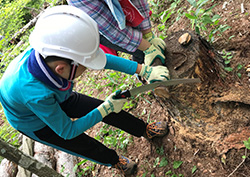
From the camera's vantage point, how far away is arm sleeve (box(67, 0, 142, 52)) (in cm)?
184

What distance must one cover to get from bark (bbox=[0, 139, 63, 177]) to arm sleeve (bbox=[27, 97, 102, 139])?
29 centimetres

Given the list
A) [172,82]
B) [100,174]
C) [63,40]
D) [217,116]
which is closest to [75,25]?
[63,40]

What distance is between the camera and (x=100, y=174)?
114 inches

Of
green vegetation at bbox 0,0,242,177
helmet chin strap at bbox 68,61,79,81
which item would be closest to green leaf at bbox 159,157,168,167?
green vegetation at bbox 0,0,242,177

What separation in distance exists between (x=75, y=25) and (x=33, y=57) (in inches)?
16.9

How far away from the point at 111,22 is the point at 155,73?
0.66 m

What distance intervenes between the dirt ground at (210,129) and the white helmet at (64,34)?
38.5 inches

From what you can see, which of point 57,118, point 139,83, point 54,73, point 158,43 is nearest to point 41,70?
point 54,73

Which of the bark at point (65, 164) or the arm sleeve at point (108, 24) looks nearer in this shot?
the arm sleeve at point (108, 24)

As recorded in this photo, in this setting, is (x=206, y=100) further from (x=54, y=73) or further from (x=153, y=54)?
(x=54, y=73)

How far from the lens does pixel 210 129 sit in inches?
83.0

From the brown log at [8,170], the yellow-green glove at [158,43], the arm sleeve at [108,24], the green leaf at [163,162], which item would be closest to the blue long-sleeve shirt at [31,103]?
the arm sleeve at [108,24]

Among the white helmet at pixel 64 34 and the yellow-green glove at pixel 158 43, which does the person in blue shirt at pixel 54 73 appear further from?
the yellow-green glove at pixel 158 43

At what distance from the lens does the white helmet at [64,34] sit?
4.60 feet
